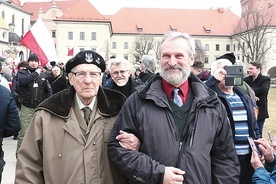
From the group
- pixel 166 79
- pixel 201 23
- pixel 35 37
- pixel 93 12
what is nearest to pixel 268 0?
pixel 201 23

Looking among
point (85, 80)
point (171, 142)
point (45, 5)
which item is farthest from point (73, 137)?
point (45, 5)

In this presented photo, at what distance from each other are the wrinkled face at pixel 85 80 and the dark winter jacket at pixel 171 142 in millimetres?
337

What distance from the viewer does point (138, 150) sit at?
275 centimetres

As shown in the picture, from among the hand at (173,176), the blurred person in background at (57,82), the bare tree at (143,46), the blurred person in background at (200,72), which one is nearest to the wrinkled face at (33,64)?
the blurred person in background at (57,82)

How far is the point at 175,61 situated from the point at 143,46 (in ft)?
246

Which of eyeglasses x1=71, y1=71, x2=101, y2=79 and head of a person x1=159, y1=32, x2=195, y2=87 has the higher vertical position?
head of a person x1=159, y1=32, x2=195, y2=87

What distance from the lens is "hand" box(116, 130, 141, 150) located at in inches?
105

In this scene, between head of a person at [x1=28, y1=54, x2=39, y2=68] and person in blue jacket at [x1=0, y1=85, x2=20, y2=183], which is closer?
person in blue jacket at [x1=0, y1=85, x2=20, y2=183]

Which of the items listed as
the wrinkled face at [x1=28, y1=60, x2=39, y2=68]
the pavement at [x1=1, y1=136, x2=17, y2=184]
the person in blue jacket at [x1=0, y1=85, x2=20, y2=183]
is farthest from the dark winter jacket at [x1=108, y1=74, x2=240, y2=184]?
the wrinkled face at [x1=28, y1=60, x2=39, y2=68]

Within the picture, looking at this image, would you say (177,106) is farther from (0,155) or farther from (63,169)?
(0,155)

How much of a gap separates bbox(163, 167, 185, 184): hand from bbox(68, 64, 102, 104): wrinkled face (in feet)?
2.94

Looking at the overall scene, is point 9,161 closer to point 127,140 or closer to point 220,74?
point 220,74

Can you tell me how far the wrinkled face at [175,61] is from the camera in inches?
110

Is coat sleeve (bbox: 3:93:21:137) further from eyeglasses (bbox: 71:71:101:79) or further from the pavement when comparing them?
the pavement
